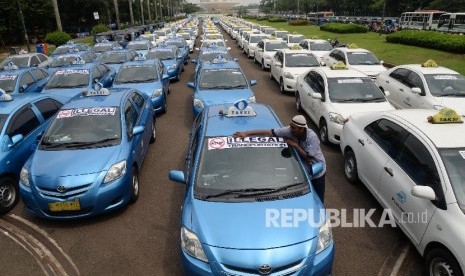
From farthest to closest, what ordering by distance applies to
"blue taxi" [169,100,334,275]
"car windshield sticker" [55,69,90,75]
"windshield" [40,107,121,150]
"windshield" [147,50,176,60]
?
"windshield" [147,50,176,60] → "car windshield sticker" [55,69,90,75] → "windshield" [40,107,121,150] → "blue taxi" [169,100,334,275]

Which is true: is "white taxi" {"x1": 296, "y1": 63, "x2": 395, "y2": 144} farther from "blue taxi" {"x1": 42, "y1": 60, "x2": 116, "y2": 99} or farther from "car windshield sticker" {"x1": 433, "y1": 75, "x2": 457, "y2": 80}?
"blue taxi" {"x1": 42, "y1": 60, "x2": 116, "y2": 99}

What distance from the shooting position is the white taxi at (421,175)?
13.4 feet

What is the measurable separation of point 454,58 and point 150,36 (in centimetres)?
2075

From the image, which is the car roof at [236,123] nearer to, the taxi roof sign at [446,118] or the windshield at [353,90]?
the taxi roof sign at [446,118]

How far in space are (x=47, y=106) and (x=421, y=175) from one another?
309 inches

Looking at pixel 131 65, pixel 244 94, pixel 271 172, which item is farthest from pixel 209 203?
pixel 131 65

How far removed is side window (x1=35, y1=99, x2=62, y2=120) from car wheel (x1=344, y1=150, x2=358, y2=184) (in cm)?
670

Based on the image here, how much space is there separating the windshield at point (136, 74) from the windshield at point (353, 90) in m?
5.80

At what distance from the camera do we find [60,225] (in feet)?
19.1

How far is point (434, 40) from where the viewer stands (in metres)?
22.0

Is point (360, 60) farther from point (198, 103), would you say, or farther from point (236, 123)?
point (236, 123)

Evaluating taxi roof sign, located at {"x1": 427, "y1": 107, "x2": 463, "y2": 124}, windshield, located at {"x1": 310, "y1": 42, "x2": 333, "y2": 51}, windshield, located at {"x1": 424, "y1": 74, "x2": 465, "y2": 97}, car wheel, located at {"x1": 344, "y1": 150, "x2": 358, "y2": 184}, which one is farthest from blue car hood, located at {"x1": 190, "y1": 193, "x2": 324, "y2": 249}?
windshield, located at {"x1": 310, "y1": 42, "x2": 333, "y2": 51}

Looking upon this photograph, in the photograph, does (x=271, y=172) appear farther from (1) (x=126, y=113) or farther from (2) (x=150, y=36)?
(2) (x=150, y=36)

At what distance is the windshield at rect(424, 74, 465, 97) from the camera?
9.21m
